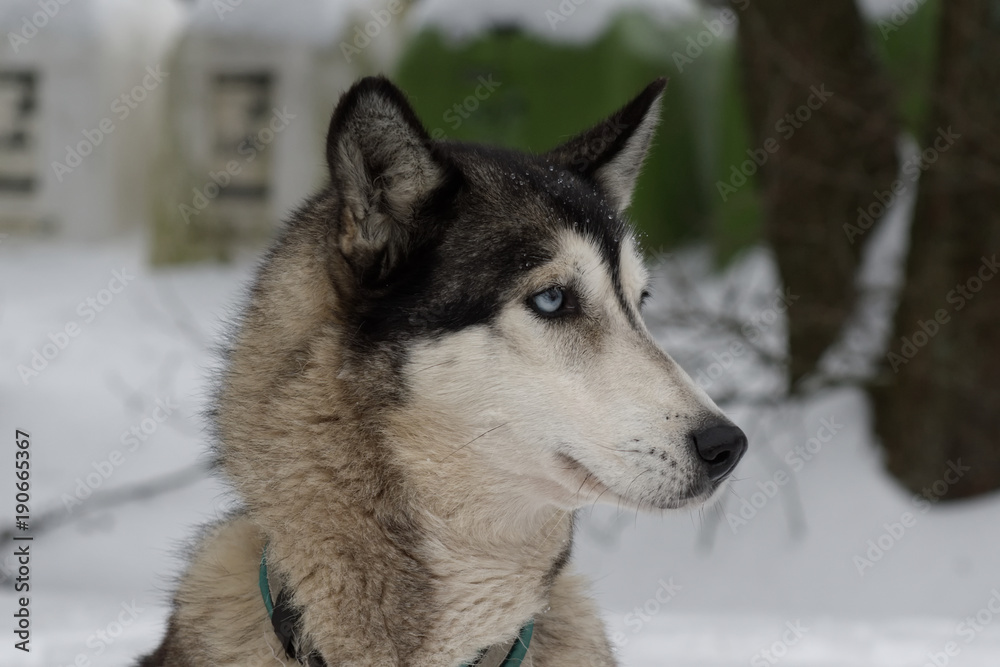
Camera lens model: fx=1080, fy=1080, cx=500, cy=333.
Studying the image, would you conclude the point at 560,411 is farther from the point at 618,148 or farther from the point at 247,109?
the point at 247,109

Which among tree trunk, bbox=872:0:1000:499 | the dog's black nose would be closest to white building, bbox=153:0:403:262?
tree trunk, bbox=872:0:1000:499

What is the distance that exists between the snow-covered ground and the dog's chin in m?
2.22

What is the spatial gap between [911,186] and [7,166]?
8601mm

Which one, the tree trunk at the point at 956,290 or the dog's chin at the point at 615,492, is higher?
the dog's chin at the point at 615,492

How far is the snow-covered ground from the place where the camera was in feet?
16.4

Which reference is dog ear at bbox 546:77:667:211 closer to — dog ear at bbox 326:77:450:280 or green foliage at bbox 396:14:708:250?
dog ear at bbox 326:77:450:280

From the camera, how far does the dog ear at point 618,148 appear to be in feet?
9.49

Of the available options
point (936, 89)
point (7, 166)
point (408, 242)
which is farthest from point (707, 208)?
point (408, 242)

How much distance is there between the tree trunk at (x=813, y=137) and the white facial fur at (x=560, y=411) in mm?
4302

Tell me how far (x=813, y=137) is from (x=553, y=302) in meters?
4.77

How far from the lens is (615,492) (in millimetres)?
2309

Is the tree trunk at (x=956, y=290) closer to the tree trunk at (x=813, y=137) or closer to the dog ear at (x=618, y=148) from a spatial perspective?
the tree trunk at (x=813, y=137)

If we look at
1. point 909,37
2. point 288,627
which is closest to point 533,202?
point 288,627

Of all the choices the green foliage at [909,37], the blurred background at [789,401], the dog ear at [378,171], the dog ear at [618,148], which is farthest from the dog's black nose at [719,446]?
the green foliage at [909,37]
